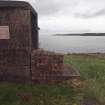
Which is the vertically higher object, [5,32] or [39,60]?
[5,32]

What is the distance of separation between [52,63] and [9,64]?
1.45 metres

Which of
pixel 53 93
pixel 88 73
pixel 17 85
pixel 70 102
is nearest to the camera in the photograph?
pixel 70 102

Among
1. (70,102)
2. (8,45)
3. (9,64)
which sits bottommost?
(70,102)

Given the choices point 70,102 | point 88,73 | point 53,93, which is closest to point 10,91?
point 53,93

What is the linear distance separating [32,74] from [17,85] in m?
0.66

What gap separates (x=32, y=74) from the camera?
415 inches

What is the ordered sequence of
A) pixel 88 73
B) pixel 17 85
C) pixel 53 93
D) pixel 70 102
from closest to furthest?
1. pixel 70 102
2. pixel 53 93
3. pixel 17 85
4. pixel 88 73

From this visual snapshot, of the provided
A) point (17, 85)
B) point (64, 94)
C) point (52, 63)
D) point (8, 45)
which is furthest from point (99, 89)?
point (8, 45)

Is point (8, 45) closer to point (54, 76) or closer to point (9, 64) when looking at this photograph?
point (9, 64)

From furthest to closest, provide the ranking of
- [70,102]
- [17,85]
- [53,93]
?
1. [17,85]
2. [53,93]
3. [70,102]

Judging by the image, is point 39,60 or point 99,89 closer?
point 99,89

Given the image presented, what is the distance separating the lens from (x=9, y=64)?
10445 millimetres

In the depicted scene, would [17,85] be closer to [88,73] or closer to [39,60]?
[39,60]

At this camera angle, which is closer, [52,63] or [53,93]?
[53,93]
